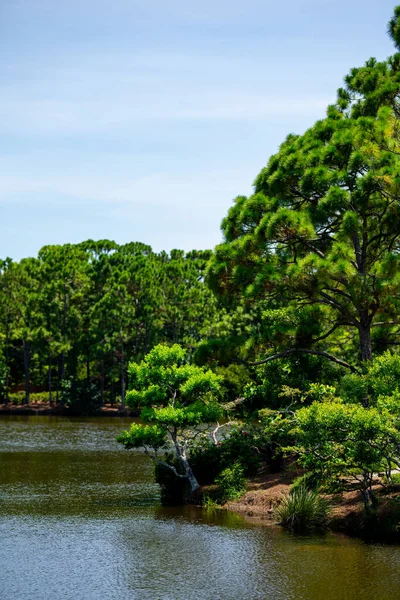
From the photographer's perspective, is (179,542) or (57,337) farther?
(57,337)

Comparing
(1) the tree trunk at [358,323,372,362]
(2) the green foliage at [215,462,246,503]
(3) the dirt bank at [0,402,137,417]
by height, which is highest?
(1) the tree trunk at [358,323,372,362]

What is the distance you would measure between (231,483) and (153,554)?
6.38 metres

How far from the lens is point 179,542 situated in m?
16.6

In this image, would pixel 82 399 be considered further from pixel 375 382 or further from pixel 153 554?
pixel 153 554

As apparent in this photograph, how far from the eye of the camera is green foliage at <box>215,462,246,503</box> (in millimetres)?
21281

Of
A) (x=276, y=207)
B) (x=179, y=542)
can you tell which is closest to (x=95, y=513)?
(x=179, y=542)

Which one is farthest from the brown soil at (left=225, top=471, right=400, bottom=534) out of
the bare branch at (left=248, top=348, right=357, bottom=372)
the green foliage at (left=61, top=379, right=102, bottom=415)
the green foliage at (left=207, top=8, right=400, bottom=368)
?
the green foliage at (left=61, top=379, right=102, bottom=415)

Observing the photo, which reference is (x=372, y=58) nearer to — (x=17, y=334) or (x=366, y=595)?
(x=366, y=595)

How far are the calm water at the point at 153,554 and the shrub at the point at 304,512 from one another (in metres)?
0.59

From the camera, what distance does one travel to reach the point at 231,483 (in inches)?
849

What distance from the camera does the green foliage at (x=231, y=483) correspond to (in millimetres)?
21281

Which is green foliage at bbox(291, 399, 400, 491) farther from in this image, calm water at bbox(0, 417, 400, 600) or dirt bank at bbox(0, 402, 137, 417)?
dirt bank at bbox(0, 402, 137, 417)

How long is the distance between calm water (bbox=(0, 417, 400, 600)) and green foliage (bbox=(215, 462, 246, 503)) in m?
1.10

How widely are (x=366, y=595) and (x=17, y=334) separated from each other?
55.0 m
